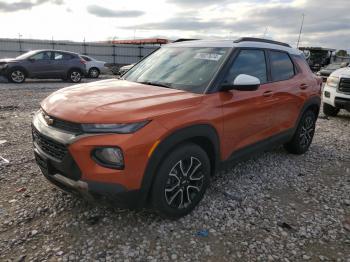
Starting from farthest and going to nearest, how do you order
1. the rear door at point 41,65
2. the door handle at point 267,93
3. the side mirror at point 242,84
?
1. the rear door at point 41,65
2. the door handle at point 267,93
3. the side mirror at point 242,84

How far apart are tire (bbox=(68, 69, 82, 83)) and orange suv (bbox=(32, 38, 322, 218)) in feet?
40.7

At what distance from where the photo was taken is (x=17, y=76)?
14.7 metres

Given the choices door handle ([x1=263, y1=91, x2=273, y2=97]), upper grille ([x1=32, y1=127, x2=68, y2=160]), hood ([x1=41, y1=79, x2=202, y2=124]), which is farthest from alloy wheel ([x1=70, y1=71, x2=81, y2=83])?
upper grille ([x1=32, y1=127, x2=68, y2=160])

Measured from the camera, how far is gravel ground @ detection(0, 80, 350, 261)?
2.98 metres

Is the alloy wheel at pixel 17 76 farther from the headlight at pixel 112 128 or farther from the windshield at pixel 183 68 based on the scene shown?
the headlight at pixel 112 128

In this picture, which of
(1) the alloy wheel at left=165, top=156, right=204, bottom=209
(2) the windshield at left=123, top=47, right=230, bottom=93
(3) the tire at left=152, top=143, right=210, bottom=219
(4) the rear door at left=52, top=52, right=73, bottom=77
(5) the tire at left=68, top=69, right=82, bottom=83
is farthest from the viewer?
(5) the tire at left=68, top=69, right=82, bottom=83

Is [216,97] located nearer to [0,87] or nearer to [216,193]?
[216,193]

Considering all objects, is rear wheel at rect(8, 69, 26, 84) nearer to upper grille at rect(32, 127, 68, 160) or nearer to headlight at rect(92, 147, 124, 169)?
upper grille at rect(32, 127, 68, 160)

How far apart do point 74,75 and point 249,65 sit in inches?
535

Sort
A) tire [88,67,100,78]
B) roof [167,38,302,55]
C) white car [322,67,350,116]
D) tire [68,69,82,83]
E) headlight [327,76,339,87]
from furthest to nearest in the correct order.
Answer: tire [88,67,100,78]
tire [68,69,82,83]
headlight [327,76,339,87]
white car [322,67,350,116]
roof [167,38,302,55]

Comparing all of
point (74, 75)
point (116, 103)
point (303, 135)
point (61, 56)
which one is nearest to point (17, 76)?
point (61, 56)

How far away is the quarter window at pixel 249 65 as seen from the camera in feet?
12.6

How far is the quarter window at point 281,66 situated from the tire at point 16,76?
1289 centimetres

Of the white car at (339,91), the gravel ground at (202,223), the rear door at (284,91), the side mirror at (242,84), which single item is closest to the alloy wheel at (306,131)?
the rear door at (284,91)
